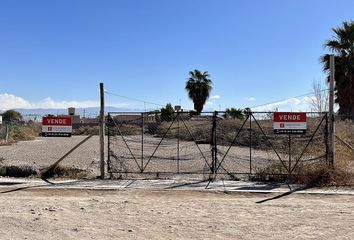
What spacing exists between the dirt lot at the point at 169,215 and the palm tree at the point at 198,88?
4742cm

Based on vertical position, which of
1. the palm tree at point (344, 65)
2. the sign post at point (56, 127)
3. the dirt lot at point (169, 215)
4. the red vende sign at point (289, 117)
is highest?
the palm tree at point (344, 65)

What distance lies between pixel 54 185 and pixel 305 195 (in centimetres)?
710

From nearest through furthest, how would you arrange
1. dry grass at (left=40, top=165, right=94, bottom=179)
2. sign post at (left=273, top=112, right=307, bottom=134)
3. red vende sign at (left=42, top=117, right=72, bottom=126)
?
sign post at (left=273, top=112, right=307, bottom=134) < dry grass at (left=40, top=165, right=94, bottom=179) < red vende sign at (left=42, top=117, right=72, bottom=126)

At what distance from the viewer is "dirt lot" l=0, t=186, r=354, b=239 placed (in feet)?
25.4

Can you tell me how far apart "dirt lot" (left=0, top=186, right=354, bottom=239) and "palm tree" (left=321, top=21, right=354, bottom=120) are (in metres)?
22.1

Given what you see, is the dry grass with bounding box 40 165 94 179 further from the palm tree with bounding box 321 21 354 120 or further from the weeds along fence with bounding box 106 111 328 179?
the palm tree with bounding box 321 21 354 120

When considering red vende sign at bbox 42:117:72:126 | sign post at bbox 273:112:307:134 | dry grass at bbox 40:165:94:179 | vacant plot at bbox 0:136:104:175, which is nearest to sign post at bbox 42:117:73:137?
red vende sign at bbox 42:117:72:126

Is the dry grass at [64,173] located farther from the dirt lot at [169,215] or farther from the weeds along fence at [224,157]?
the dirt lot at [169,215]

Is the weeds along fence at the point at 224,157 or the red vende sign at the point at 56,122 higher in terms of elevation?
the red vende sign at the point at 56,122

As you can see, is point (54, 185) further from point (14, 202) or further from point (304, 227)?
point (304, 227)

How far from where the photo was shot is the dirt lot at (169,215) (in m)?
7.74

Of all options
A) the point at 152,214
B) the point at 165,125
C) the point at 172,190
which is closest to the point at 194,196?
the point at 172,190

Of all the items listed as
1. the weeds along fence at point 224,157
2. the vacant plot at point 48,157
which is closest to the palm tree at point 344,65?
the weeds along fence at point 224,157

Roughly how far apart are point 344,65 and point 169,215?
1050 inches
